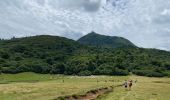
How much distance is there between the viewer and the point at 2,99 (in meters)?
60.0

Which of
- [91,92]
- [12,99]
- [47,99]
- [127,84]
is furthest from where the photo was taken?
[127,84]

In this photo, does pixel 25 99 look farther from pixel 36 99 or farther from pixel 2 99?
pixel 2 99

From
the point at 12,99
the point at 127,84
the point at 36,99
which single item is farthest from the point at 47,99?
the point at 127,84

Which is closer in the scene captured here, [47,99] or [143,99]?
[47,99]

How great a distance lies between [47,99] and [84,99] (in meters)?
9.96

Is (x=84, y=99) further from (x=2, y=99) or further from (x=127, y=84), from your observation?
(x=127, y=84)

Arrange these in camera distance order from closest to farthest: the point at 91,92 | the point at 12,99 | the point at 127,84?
the point at 12,99
the point at 91,92
the point at 127,84

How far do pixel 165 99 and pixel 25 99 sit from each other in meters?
24.1

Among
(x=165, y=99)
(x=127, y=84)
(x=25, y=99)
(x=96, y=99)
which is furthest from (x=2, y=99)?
(x=127, y=84)

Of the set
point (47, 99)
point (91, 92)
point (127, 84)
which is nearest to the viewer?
point (47, 99)

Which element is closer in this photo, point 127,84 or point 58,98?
point 58,98

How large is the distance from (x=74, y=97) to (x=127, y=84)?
2984 cm

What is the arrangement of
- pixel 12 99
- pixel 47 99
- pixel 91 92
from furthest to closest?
pixel 91 92 → pixel 12 99 → pixel 47 99

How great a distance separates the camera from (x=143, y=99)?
59562mm
